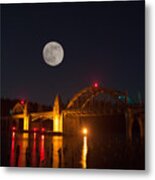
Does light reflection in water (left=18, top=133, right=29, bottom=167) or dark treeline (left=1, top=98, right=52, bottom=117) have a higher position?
dark treeline (left=1, top=98, right=52, bottom=117)

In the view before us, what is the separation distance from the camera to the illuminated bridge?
4.13 m

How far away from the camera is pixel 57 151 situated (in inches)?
164

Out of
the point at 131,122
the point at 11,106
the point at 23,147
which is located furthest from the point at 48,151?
the point at 131,122

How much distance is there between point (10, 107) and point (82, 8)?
0.97 m

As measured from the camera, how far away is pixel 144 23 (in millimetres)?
4055

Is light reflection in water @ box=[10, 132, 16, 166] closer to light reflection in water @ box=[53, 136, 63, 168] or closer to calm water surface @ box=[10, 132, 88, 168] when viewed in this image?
calm water surface @ box=[10, 132, 88, 168]

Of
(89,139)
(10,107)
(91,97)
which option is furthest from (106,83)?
(10,107)

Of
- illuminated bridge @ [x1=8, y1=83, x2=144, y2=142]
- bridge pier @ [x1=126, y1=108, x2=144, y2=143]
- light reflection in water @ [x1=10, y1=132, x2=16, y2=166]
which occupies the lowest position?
light reflection in water @ [x1=10, y1=132, x2=16, y2=166]

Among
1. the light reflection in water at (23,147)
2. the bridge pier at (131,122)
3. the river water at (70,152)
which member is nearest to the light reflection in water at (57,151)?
the river water at (70,152)

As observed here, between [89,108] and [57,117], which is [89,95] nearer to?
[89,108]

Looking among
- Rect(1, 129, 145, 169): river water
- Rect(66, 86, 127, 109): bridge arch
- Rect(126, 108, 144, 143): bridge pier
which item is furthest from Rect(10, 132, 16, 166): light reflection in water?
Rect(126, 108, 144, 143): bridge pier

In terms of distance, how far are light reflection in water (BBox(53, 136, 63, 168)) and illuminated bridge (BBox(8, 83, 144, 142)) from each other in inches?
2.8

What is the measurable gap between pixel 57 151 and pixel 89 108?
1.38 feet

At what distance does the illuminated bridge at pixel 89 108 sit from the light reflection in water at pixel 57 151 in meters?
0.07
